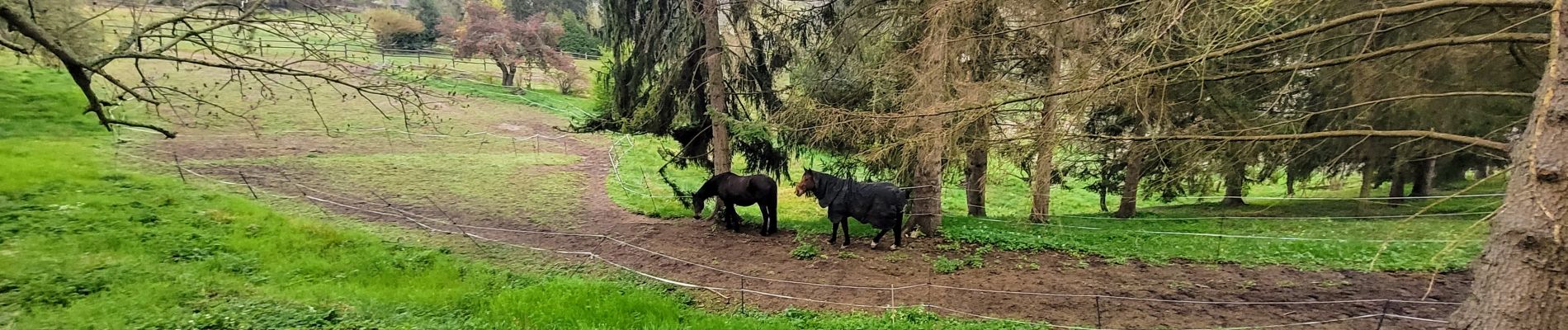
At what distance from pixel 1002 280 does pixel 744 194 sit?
4.35m

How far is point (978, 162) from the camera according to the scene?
418 inches

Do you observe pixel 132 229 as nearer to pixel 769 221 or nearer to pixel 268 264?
pixel 268 264

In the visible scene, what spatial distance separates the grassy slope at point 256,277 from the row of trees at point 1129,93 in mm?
2134

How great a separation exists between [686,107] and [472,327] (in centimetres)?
572

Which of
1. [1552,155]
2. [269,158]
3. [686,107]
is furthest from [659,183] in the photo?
[1552,155]

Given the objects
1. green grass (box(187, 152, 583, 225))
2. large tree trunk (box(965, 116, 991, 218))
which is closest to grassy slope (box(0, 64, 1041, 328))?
large tree trunk (box(965, 116, 991, 218))

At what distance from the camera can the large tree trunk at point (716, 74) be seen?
995cm

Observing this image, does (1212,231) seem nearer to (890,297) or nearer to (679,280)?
(890,297)

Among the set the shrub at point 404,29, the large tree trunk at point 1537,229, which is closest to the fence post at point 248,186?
the shrub at point 404,29

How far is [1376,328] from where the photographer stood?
18.4ft

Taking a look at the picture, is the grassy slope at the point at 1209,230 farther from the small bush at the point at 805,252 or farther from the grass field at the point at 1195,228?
the small bush at the point at 805,252

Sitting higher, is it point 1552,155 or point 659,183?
point 1552,155

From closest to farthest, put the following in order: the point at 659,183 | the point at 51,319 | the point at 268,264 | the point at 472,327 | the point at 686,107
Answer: the point at 51,319, the point at 472,327, the point at 268,264, the point at 686,107, the point at 659,183

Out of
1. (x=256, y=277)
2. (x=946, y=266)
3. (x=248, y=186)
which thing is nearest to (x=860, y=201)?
(x=946, y=266)
